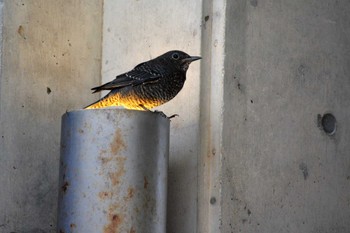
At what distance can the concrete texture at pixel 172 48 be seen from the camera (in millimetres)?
3955

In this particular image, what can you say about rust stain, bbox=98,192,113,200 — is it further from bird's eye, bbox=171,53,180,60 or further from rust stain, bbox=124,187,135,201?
bird's eye, bbox=171,53,180,60

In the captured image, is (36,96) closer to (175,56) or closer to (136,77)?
(136,77)

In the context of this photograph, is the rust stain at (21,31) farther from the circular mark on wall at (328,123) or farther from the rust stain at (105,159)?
the circular mark on wall at (328,123)

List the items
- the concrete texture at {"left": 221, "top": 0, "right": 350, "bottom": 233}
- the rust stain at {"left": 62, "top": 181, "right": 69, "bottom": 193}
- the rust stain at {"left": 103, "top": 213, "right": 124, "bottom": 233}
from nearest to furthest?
the rust stain at {"left": 103, "top": 213, "right": 124, "bottom": 233} < the rust stain at {"left": 62, "top": 181, "right": 69, "bottom": 193} < the concrete texture at {"left": 221, "top": 0, "right": 350, "bottom": 233}

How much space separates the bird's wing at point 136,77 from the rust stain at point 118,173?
687 mm

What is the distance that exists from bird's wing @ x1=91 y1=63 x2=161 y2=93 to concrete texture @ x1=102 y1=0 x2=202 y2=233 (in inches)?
7.7

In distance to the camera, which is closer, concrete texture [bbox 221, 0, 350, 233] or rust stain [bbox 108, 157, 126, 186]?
rust stain [bbox 108, 157, 126, 186]

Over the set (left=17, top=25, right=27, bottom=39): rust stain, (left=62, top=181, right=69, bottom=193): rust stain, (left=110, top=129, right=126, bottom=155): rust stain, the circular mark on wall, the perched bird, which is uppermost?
(left=17, top=25, right=27, bottom=39): rust stain

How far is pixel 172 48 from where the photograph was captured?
13.6 feet

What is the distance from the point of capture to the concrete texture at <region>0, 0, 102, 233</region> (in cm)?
395

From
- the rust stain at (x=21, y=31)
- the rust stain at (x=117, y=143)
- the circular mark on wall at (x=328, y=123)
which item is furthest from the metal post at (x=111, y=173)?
the circular mark on wall at (x=328, y=123)

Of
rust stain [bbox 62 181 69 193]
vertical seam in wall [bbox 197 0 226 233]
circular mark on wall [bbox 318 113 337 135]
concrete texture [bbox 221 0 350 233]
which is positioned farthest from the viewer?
circular mark on wall [bbox 318 113 337 135]

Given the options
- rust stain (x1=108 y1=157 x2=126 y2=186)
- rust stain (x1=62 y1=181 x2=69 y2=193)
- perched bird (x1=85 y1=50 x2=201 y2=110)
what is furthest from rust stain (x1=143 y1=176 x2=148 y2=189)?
perched bird (x1=85 y1=50 x2=201 y2=110)

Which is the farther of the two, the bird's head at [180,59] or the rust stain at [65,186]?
the bird's head at [180,59]
